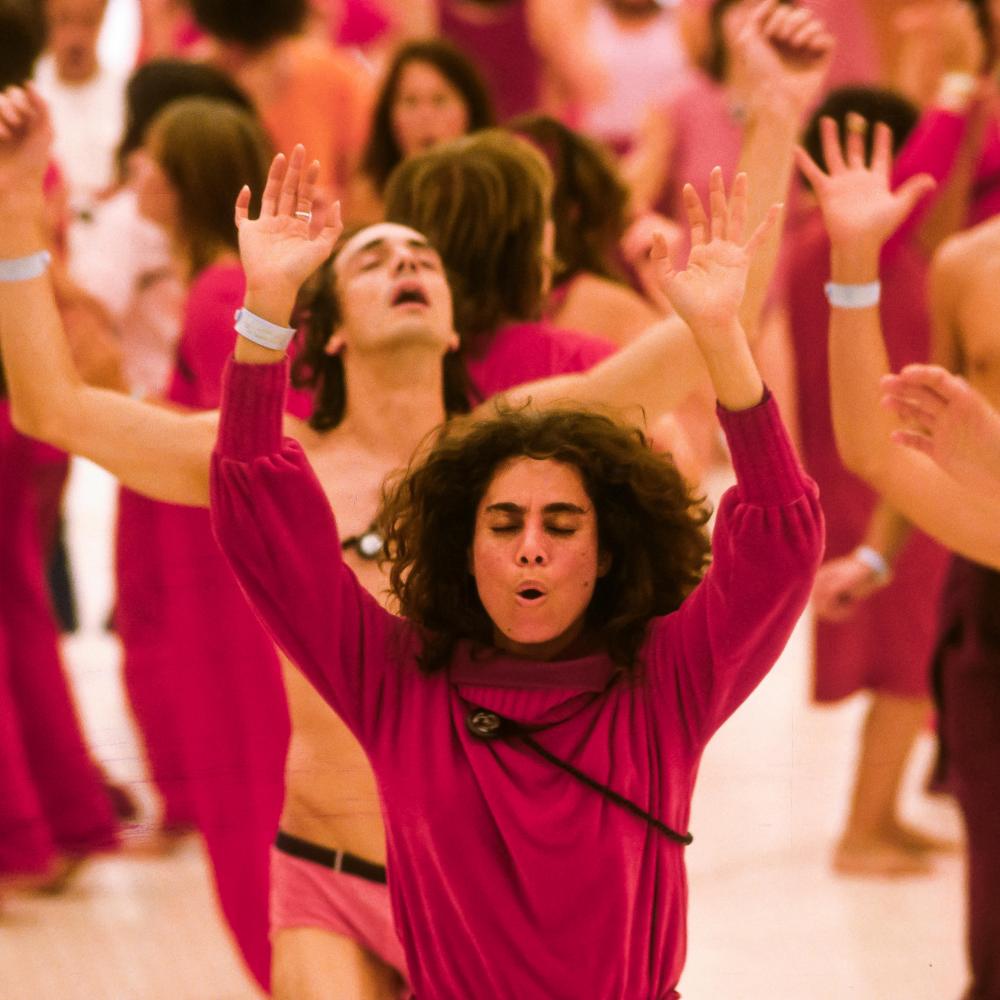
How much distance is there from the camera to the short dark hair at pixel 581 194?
309 cm

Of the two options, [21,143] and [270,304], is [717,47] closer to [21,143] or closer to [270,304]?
[21,143]

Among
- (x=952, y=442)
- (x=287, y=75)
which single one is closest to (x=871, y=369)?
(x=952, y=442)

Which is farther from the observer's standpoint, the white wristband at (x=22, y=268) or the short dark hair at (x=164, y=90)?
the short dark hair at (x=164, y=90)

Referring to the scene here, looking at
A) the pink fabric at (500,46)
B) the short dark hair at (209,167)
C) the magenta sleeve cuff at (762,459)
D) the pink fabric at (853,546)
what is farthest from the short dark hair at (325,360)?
the pink fabric at (500,46)

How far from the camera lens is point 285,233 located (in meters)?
1.82

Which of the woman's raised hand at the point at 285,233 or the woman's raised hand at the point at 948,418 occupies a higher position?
the woman's raised hand at the point at 285,233

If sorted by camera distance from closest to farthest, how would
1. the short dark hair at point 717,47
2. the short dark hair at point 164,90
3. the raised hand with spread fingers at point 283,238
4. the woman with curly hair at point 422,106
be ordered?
the raised hand with spread fingers at point 283,238 → the short dark hair at point 164,90 → the woman with curly hair at point 422,106 → the short dark hair at point 717,47

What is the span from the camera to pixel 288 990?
2201 millimetres

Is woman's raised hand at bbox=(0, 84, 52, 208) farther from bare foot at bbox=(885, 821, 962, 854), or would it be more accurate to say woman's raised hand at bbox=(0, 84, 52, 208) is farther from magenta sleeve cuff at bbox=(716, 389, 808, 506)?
bare foot at bbox=(885, 821, 962, 854)

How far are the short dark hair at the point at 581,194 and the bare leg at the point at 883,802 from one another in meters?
1.01

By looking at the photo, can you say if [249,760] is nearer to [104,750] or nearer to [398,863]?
[104,750]

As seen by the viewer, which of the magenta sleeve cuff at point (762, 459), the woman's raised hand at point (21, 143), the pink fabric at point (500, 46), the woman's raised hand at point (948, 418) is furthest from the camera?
the pink fabric at point (500, 46)

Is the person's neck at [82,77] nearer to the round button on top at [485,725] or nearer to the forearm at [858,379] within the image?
the forearm at [858,379]

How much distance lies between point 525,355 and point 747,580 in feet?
2.93
